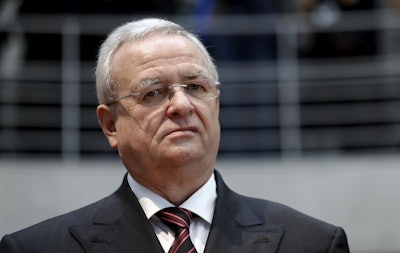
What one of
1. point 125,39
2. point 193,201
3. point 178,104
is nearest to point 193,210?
point 193,201

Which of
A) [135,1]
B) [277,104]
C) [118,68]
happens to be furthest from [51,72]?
[118,68]

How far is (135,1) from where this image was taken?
8805mm

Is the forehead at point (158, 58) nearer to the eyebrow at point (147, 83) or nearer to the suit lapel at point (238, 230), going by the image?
the eyebrow at point (147, 83)

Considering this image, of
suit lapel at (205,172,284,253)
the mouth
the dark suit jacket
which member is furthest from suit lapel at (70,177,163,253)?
the mouth

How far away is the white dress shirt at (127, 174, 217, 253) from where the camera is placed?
358 centimetres

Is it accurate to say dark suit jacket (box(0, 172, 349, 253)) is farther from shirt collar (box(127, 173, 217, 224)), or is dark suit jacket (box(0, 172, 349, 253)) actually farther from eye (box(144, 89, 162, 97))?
eye (box(144, 89, 162, 97))

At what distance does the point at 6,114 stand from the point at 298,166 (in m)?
2.45

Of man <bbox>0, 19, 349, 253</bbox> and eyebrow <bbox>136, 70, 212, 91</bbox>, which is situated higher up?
eyebrow <bbox>136, 70, 212, 91</bbox>

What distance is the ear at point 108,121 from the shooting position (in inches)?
149

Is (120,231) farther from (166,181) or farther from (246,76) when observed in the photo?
(246,76)

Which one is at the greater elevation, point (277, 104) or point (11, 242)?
point (11, 242)

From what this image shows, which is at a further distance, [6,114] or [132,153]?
[6,114]

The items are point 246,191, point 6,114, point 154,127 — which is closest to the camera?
point 154,127

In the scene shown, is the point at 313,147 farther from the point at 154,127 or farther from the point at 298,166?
the point at 154,127
